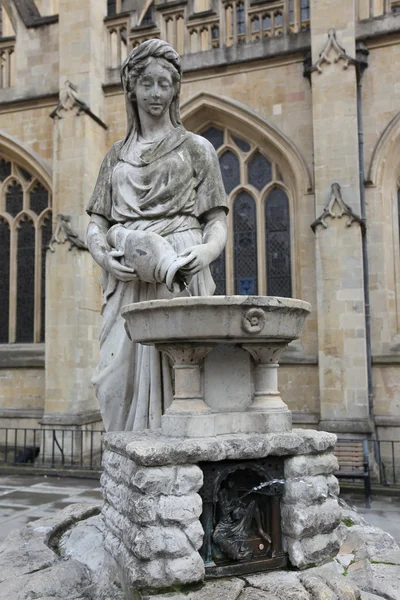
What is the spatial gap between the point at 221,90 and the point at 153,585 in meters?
10.9

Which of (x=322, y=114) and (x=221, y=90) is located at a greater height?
(x=221, y=90)

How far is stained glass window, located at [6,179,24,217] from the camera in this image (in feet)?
44.3

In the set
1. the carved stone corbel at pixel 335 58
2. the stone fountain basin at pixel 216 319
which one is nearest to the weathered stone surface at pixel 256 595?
the stone fountain basin at pixel 216 319

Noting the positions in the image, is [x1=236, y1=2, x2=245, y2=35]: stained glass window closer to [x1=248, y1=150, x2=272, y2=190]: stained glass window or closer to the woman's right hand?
[x1=248, y1=150, x2=272, y2=190]: stained glass window

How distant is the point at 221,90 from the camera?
11.6m

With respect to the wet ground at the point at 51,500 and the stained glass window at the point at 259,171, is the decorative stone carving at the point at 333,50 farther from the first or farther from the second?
the wet ground at the point at 51,500

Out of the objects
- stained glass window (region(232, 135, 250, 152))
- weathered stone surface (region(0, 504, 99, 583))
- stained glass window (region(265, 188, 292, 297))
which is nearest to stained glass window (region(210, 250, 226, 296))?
stained glass window (region(265, 188, 292, 297))

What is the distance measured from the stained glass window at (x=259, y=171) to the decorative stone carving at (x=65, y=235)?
12.9 ft

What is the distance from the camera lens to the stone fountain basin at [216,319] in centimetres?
249

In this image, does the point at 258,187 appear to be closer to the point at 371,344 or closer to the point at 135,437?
the point at 371,344

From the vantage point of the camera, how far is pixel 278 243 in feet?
38.1

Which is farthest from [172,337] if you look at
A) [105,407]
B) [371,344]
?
[371,344]

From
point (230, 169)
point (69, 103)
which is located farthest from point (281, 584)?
point (69, 103)

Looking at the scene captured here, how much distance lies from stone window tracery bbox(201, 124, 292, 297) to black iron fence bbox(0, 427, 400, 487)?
3.72m
